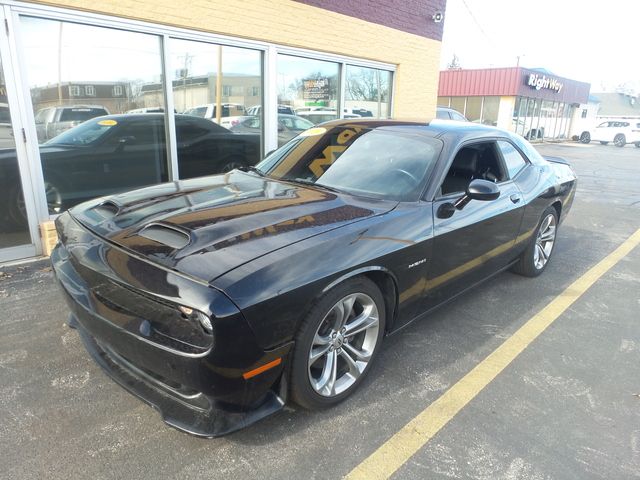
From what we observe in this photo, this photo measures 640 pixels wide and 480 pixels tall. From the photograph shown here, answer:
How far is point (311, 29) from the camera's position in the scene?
7004 millimetres

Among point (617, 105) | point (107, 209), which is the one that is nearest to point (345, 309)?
point (107, 209)

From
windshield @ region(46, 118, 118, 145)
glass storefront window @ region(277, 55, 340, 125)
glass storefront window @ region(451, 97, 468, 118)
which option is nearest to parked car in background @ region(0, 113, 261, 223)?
windshield @ region(46, 118, 118, 145)

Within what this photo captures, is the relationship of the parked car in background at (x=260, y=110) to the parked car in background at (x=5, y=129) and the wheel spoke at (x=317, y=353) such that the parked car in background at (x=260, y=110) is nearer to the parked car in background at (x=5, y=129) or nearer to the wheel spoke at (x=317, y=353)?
the parked car in background at (x=5, y=129)

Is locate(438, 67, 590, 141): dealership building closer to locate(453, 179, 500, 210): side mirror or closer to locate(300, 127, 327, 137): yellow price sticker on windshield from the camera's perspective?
locate(300, 127, 327, 137): yellow price sticker on windshield

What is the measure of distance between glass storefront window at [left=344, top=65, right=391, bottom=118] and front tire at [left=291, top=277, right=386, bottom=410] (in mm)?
6453

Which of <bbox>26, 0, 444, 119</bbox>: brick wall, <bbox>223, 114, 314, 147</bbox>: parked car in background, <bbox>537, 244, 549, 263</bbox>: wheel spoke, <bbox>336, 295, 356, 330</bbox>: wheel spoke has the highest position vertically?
<bbox>26, 0, 444, 119</bbox>: brick wall

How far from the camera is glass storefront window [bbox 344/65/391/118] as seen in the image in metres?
8.39

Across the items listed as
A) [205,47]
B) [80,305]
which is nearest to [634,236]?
[205,47]

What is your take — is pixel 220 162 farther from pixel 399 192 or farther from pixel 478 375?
pixel 478 375

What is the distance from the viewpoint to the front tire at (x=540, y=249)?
4520 mm

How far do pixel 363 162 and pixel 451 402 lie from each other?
1728 mm

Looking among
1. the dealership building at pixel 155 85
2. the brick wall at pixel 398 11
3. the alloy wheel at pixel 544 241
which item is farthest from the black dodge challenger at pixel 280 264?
the brick wall at pixel 398 11

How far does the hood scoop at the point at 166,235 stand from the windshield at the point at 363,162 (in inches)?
47.4

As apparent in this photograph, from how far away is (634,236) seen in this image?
6641mm
